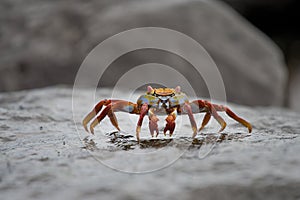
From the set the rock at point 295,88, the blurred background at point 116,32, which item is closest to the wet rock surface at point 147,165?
the blurred background at point 116,32

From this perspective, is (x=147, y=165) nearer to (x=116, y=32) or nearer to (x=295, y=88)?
(x=116, y=32)

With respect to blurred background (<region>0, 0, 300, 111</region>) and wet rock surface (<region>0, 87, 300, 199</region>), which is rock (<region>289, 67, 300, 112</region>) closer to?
blurred background (<region>0, 0, 300, 111</region>)

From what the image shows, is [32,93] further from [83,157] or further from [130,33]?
[83,157]

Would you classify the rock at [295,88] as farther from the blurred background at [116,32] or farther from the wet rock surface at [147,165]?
the wet rock surface at [147,165]

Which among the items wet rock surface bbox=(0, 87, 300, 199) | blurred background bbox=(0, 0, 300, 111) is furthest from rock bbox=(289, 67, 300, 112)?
wet rock surface bbox=(0, 87, 300, 199)

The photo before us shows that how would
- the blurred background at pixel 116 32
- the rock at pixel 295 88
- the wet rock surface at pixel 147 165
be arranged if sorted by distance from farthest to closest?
the rock at pixel 295 88 < the blurred background at pixel 116 32 < the wet rock surface at pixel 147 165

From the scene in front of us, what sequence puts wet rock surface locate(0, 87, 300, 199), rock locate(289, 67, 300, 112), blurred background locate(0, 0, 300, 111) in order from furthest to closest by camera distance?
rock locate(289, 67, 300, 112) → blurred background locate(0, 0, 300, 111) → wet rock surface locate(0, 87, 300, 199)
